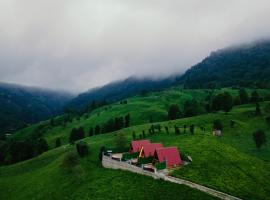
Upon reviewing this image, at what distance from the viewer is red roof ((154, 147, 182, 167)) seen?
86.2m

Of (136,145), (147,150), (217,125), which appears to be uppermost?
(217,125)

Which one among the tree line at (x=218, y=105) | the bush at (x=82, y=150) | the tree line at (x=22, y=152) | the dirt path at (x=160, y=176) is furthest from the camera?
the tree line at (x=22, y=152)

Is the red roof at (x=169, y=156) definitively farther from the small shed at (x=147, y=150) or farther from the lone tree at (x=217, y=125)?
the lone tree at (x=217, y=125)

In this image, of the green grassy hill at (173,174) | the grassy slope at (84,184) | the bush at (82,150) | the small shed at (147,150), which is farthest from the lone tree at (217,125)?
the bush at (82,150)

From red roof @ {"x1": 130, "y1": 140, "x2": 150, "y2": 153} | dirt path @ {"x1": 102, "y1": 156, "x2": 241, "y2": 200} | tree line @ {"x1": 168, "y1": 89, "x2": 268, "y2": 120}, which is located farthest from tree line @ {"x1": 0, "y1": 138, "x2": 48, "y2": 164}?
red roof @ {"x1": 130, "y1": 140, "x2": 150, "y2": 153}

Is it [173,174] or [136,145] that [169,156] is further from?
[136,145]

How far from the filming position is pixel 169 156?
87312 mm

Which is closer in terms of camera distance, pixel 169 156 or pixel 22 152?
pixel 169 156

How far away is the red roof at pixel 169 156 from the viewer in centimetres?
8625

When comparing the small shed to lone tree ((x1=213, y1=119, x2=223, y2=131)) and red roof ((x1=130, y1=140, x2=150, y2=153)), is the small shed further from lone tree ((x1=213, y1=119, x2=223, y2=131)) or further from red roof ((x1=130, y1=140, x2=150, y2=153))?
lone tree ((x1=213, y1=119, x2=223, y2=131))

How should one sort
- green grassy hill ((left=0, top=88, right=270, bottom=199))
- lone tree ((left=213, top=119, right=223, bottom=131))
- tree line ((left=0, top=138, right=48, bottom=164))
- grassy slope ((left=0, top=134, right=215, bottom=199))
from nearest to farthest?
green grassy hill ((left=0, top=88, right=270, bottom=199)) < grassy slope ((left=0, top=134, right=215, bottom=199)) < lone tree ((left=213, top=119, right=223, bottom=131)) < tree line ((left=0, top=138, right=48, bottom=164))

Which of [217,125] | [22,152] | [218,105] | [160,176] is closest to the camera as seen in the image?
[160,176]

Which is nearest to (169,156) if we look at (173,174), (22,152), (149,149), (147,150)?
(173,174)

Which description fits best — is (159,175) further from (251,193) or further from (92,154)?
(92,154)
